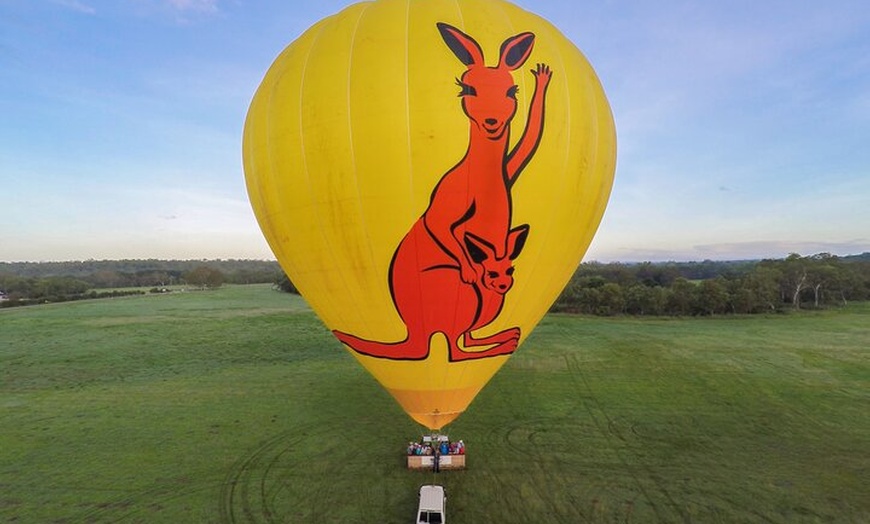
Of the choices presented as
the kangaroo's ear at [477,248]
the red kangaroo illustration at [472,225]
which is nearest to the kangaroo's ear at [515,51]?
the red kangaroo illustration at [472,225]

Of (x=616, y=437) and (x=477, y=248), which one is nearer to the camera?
(x=477, y=248)

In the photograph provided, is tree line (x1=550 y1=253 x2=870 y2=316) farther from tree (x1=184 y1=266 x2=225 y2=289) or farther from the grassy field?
tree (x1=184 y1=266 x2=225 y2=289)

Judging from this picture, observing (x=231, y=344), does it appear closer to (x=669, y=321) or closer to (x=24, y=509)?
(x=24, y=509)

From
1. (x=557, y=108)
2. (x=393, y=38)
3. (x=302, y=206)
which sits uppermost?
(x=393, y=38)

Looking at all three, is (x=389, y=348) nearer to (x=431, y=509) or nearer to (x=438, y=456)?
(x=431, y=509)

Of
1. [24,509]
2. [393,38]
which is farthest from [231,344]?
[393,38]

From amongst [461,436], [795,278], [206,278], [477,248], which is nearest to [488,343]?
[477,248]
